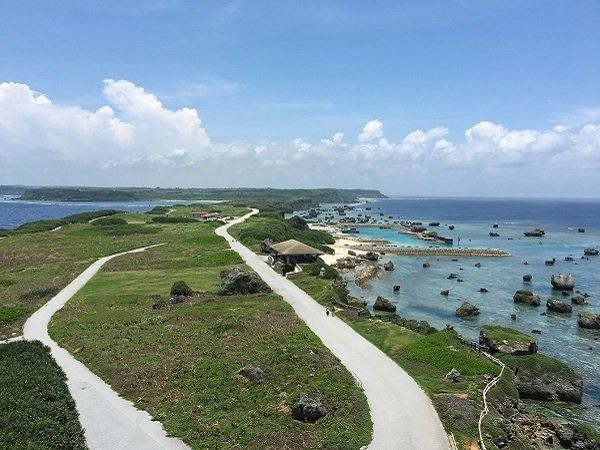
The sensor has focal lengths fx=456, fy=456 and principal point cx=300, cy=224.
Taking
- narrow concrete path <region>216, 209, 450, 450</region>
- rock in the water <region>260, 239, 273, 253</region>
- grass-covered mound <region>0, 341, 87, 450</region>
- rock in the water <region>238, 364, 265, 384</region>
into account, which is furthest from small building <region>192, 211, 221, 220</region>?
rock in the water <region>238, 364, 265, 384</region>

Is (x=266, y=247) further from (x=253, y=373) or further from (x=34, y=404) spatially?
(x=34, y=404)

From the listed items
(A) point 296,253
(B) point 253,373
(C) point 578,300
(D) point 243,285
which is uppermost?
(A) point 296,253

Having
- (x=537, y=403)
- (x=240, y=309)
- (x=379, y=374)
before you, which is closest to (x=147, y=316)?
(x=240, y=309)

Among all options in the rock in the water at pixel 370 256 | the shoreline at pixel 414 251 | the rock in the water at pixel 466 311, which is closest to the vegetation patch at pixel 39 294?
the rock in the water at pixel 466 311

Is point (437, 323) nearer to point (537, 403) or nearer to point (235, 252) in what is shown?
point (537, 403)

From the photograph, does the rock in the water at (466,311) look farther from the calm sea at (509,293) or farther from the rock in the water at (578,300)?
the rock in the water at (578,300)

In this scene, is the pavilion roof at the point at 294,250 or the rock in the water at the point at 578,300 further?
the pavilion roof at the point at 294,250

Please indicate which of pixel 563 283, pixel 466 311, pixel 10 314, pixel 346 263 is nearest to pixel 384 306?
pixel 466 311
